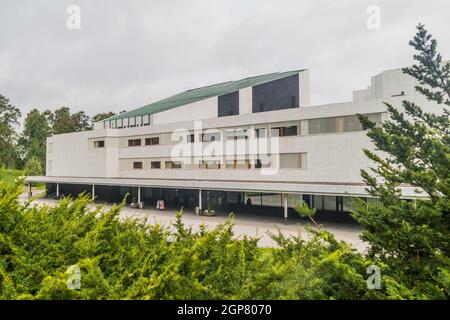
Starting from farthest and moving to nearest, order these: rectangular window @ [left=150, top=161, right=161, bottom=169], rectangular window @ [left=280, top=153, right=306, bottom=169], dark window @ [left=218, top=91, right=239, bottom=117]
A: dark window @ [left=218, top=91, right=239, bottom=117] < rectangular window @ [left=150, top=161, right=161, bottom=169] < rectangular window @ [left=280, top=153, right=306, bottom=169]

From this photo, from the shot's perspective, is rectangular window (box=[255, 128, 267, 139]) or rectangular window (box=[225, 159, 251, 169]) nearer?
rectangular window (box=[255, 128, 267, 139])

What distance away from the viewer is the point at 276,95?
129ft

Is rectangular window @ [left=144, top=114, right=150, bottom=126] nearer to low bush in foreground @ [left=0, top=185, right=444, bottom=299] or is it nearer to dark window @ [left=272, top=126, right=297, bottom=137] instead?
dark window @ [left=272, top=126, right=297, bottom=137]

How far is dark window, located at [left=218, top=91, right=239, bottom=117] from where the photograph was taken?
125 ft

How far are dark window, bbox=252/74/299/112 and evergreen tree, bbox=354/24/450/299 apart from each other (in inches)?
1248

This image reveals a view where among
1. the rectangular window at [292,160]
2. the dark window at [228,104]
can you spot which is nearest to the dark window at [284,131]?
the rectangular window at [292,160]

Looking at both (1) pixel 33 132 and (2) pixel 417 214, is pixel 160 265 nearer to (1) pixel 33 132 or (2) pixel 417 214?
(2) pixel 417 214

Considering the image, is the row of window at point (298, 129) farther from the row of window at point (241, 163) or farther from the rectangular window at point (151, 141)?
the rectangular window at point (151, 141)

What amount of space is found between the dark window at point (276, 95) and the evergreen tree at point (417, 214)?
31.7m

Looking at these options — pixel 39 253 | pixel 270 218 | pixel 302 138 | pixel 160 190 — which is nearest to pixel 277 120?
pixel 302 138

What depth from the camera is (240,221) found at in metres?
26.9

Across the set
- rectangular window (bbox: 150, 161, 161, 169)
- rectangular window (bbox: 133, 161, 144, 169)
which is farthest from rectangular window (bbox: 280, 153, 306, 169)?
rectangular window (bbox: 133, 161, 144, 169)
